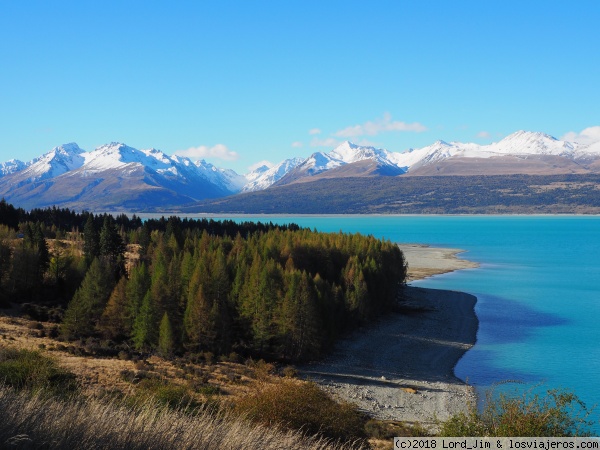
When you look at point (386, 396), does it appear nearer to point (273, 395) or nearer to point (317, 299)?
point (317, 299)

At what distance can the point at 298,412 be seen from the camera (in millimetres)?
22422

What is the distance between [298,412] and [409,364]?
28.9m

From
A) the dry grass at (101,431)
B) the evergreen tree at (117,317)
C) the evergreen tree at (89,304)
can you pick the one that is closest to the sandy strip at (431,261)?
the evergreen tree at (89,304)

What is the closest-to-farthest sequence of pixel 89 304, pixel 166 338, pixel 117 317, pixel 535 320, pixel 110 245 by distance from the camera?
1. pixel 166 338
2. pixel 117 317
3. pixel 89 304
4. pixel 535 320
5. pixel 110 245

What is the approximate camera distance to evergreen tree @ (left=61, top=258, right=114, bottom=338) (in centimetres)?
5097

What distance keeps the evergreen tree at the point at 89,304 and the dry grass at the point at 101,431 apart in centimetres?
4228

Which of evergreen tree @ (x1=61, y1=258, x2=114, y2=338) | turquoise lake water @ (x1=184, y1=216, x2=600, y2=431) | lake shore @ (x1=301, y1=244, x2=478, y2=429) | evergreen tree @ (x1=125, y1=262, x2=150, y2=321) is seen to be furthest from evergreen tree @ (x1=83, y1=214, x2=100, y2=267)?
turquoise lake water @ (x1=184, y1=216, x2=600, y2=431)

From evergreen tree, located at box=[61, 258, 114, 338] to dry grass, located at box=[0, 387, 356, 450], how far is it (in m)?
42.3

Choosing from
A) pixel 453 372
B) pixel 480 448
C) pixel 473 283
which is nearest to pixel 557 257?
pixel 473 283

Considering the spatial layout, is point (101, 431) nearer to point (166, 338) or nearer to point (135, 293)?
point (166, 338)

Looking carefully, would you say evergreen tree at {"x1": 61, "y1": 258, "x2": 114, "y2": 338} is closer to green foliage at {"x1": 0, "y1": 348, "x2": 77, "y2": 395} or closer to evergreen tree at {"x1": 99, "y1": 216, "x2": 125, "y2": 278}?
evergreen tree at {"x1": 99, "y1": 216, "x2": 125, "y2": 278}

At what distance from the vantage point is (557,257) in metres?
148

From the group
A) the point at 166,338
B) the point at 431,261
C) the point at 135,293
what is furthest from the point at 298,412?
the point at 431,261

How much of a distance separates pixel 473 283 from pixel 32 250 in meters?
71.8
